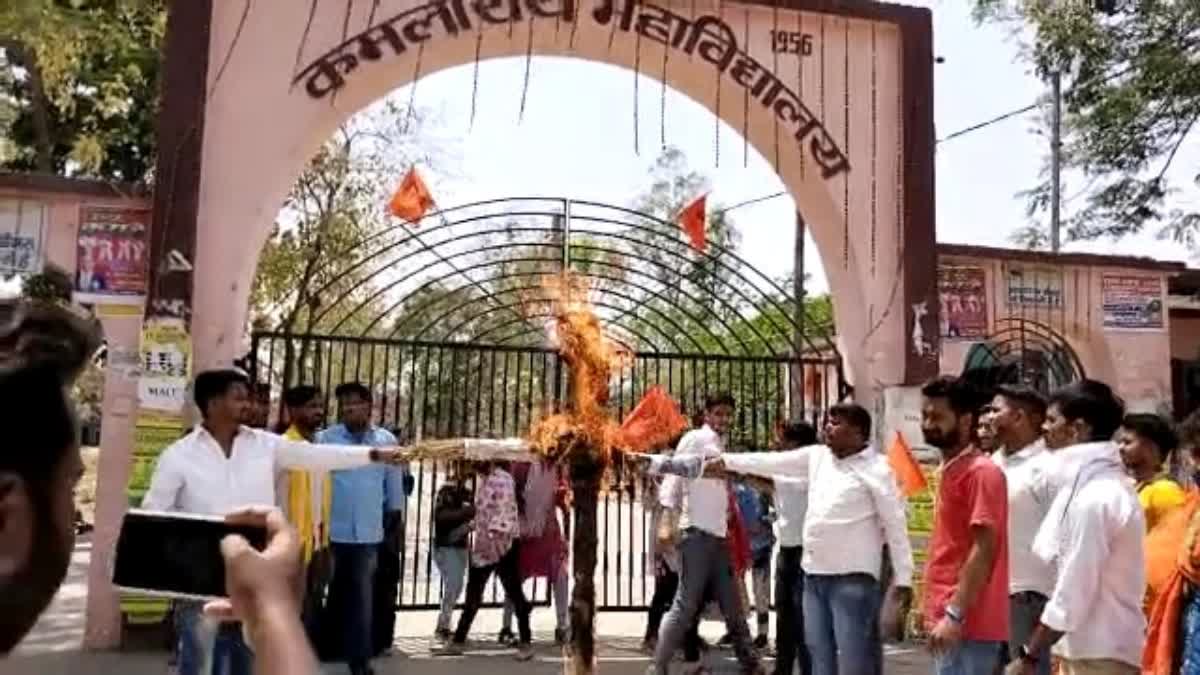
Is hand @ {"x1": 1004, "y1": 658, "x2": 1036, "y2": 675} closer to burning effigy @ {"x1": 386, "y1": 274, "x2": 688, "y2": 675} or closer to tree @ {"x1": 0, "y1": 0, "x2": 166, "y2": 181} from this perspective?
burning effigy @ {"x1": 386, "y1": 274, "x2": 688, "y2": 675}

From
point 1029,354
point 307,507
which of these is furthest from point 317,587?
point 1029,354

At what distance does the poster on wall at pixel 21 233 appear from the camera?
23.6 feet

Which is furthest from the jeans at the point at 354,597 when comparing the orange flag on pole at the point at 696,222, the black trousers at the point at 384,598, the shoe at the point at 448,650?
the orange flag on pole at the point at 696,222

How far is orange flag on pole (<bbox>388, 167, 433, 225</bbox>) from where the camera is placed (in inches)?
327

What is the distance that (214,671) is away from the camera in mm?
4945

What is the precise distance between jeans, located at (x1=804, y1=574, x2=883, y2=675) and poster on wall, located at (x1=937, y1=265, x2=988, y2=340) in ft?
13.2

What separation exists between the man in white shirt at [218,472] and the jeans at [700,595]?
2143mm

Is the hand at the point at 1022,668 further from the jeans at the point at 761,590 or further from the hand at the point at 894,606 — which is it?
the jeans at the point at 761,590

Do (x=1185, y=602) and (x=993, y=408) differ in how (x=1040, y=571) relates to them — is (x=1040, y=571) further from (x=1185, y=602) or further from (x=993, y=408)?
(x=1185, y=602)

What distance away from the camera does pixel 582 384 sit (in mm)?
4547

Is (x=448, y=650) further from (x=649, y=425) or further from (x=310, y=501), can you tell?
(x=649, y=425)

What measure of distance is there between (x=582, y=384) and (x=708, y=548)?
2.50 m

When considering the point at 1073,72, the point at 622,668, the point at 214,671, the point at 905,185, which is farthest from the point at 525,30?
the point at 1073,72

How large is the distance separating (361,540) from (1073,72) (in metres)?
9.59
